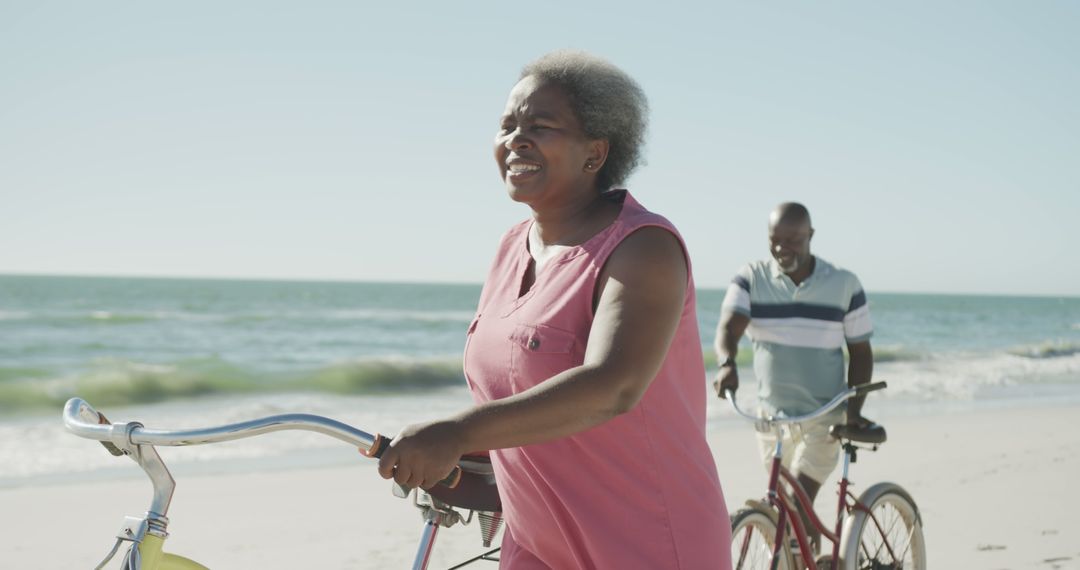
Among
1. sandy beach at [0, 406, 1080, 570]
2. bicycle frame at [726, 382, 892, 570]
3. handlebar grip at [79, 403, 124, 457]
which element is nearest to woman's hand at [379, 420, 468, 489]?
handlebar grip at [79, 403, 124, 457]

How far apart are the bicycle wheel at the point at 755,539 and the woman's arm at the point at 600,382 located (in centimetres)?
221

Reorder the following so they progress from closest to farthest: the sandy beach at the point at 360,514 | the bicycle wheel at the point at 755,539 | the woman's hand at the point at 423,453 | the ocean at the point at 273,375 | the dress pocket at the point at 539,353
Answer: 1. the woman's hand at the point at 423,453
2. the dress pocket at the point at 539,353
3. the bicycle wheel at the point at 755,539
4. the sandy beach at the point at 360,514
5. the ocean at the point at 273,375

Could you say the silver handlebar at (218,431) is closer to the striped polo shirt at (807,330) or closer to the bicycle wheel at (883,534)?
the striped polo shirt at (807,330)

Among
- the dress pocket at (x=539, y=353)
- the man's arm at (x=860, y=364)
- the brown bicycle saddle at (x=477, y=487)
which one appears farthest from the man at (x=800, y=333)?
the dress pocket at (x=539, y=353)

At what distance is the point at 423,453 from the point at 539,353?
0.32 m

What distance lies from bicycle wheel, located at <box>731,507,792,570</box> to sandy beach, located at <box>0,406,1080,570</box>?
8.10ft

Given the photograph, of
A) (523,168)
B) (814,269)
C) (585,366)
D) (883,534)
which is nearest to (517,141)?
(523,168)

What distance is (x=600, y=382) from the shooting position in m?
1.40

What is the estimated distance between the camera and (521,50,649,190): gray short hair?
5.69ft

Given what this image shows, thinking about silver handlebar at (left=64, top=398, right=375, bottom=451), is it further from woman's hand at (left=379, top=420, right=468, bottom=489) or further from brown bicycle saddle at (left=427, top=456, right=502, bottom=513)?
brown bicycle saddle at (left=427, top=456, right=502, bottom=513)

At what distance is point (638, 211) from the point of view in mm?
1651

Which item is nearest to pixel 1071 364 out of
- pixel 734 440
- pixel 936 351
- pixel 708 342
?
pixel 936 351

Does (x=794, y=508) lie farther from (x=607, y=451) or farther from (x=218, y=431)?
(x=218, y=431)

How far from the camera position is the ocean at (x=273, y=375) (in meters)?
9.52
